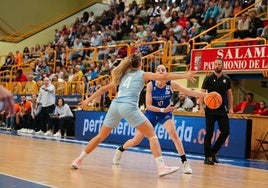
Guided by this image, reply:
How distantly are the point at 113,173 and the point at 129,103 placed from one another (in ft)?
3.61

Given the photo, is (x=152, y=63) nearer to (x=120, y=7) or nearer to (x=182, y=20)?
(x=182, y=20)

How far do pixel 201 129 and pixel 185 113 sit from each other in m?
1.36

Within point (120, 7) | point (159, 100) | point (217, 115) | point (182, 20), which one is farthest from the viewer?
point (120, 7)

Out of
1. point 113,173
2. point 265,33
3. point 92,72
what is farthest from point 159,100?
point 92,72

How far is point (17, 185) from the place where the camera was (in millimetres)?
5902

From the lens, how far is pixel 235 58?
14.4 m

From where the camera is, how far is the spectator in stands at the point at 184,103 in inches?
602

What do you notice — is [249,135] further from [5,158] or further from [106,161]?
[5,158]

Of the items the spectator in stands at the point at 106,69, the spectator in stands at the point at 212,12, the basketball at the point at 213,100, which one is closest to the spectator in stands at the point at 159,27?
the spectator in stands at the point at 212,12

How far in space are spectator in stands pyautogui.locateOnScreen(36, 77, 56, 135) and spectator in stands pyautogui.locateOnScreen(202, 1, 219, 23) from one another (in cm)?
612

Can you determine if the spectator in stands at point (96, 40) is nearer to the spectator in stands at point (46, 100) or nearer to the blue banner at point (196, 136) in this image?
the spectator in stands at point (46, 100)

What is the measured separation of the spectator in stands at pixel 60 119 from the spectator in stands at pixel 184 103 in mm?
4245

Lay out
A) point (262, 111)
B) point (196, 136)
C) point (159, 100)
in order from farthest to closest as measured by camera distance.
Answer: point (262, 111)
point (196, 136)
point (159, 100)

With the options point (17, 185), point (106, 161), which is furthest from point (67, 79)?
point (17, 185)
